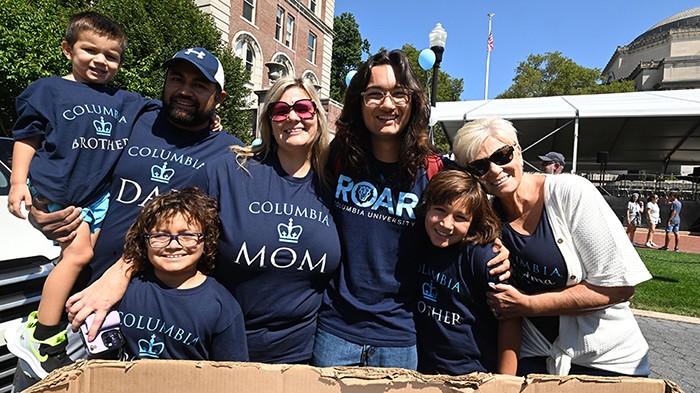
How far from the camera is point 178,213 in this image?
1772 millimetres

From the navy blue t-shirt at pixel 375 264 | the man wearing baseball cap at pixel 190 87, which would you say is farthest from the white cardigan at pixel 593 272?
the man wearing baseball cap at pixel 190 87

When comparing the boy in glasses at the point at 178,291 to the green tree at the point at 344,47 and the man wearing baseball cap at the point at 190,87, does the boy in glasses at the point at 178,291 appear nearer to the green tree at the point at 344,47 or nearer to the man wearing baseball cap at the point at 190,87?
the man wearing baseball cap at the point at 190,87

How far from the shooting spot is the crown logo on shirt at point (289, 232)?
1792 millimetres

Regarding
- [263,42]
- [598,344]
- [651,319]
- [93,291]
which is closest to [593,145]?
[651,319]

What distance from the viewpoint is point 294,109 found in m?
1.96

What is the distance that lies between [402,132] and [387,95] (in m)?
0.21

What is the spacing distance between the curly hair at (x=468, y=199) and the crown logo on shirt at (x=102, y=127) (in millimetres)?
1697

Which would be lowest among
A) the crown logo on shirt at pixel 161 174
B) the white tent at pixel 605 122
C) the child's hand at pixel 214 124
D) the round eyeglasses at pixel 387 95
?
the crown logo on shirt at pixel 161 174

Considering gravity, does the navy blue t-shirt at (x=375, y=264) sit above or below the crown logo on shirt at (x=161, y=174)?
below

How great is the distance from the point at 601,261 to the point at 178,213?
1.87 metres

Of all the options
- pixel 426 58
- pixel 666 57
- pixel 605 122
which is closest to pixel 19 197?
pixel 426 58

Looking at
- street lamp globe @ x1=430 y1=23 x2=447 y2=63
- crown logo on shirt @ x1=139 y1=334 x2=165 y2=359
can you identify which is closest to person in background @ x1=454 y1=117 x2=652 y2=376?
crown logo on shirt @ x1=139 y1=334 x2=165 y2=359

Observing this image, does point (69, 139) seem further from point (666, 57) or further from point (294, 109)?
point (666, 57)

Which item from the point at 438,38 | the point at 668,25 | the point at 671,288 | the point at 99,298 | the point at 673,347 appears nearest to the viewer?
the point at 99,298
